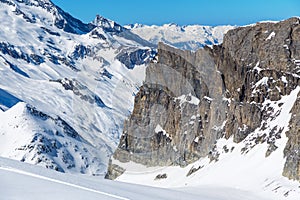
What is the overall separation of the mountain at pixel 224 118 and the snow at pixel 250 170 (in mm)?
234

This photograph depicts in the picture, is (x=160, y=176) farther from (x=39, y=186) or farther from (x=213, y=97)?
(x=39, y=186)

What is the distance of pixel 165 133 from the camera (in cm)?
13700

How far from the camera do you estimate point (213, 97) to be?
12350 centimetres

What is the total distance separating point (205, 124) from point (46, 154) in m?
77.6

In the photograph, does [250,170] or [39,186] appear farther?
[250,170]

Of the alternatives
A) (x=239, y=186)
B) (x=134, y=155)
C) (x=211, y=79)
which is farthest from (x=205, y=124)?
(x=239, y=186)

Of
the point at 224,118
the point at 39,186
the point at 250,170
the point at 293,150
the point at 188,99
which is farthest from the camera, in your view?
the point at 188,99

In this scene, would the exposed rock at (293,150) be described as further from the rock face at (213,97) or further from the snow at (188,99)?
the snow at (188,99)

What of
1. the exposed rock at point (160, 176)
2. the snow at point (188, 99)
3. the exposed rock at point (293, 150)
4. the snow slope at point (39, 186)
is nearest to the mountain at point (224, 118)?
the exposed rock at point (160, 176)

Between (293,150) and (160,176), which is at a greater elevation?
(293,150)

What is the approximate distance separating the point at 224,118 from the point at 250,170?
94.9 ft

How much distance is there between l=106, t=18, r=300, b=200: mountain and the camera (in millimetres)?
88562

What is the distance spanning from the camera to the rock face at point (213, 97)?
104188mm

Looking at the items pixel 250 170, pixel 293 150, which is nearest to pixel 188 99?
pixel 250 170
